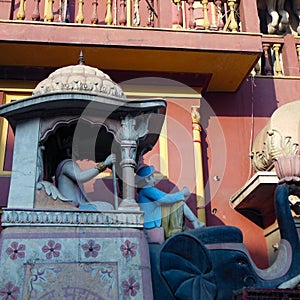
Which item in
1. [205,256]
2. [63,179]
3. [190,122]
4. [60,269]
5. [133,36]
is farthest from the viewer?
[190,122]

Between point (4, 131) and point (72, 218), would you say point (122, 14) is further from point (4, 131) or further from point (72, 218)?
point (72, 218)

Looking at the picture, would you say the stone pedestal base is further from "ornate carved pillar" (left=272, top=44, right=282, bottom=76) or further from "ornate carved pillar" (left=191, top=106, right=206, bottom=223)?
"ornate carved pillar" (left=272, top=44, right=282, bottom=76)

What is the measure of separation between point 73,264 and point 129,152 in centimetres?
110

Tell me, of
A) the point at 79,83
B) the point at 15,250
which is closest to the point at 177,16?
the point at 79,83

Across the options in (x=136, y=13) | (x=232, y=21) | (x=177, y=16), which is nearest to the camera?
(x=232, y=21)

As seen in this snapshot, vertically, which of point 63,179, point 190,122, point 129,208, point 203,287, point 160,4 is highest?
point 160,4

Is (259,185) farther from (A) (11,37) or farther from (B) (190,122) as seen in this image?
(A) (11,37)

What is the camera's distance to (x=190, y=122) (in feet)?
24.4

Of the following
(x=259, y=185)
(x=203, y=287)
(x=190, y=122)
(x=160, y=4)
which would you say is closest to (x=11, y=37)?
(x=160, y=4)

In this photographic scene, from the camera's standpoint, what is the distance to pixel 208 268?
4227 millimetres

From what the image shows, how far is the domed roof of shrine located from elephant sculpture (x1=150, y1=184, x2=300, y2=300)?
57.8 inches

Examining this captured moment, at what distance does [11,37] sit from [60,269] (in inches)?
150

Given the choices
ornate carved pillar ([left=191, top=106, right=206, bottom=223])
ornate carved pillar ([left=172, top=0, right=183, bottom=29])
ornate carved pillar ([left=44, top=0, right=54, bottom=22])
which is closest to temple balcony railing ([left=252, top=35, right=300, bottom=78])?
ornate carved pillar ([left=172, top=0, right=183, bottom=29])

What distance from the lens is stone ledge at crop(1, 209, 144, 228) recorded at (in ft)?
13.2
